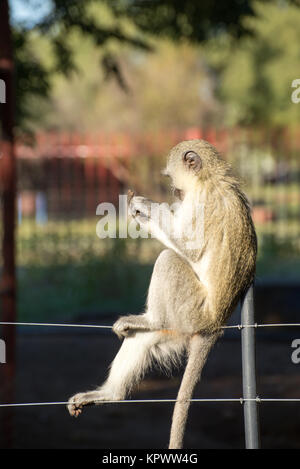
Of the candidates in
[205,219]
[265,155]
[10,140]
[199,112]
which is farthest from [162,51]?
[205,219]

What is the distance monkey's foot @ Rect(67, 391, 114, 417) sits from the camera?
10.3 feet

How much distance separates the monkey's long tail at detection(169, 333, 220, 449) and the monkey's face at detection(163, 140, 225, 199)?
2.18ft

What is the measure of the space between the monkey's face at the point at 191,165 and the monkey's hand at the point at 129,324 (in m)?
0.60

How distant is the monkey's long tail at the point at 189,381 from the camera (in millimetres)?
2918

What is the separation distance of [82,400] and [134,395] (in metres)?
3.60

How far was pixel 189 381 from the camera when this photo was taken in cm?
299

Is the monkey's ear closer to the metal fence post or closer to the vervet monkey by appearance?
the vervet monkey

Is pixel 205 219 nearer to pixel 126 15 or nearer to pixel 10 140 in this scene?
pixel 10 140

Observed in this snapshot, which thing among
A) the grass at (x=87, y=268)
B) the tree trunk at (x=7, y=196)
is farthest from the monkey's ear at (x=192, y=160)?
the grass at (x=87, y=268)

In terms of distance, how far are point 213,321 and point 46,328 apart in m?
5.67

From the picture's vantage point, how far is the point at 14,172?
5547 mm

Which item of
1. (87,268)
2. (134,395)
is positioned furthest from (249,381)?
(87,268)

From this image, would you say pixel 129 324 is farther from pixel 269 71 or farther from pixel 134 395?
pixel 269 71

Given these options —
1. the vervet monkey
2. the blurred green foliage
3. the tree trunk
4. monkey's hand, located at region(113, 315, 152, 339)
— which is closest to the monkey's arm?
the vervet monkey
